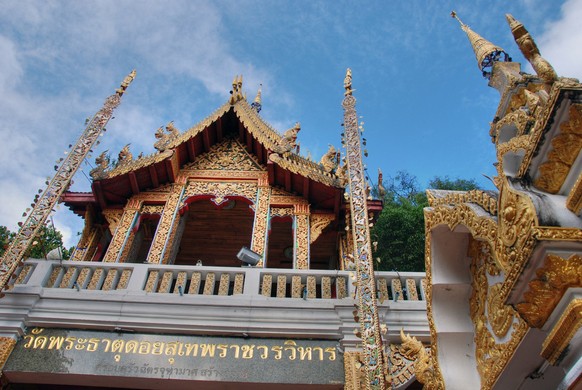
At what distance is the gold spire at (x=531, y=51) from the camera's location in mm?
2715

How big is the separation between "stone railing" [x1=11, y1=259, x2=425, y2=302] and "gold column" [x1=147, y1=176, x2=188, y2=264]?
1.02 meters

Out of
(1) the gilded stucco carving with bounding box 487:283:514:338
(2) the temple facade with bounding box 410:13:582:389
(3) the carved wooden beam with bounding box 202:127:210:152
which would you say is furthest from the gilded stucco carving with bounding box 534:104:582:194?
(3) the carved wooden beam with bounding box 202:127:210:152

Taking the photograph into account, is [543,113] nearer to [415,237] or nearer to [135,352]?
[135,352]

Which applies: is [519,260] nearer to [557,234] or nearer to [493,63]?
[557,234]

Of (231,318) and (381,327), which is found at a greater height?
(231,318)

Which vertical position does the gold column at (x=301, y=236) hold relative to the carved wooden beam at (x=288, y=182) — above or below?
below

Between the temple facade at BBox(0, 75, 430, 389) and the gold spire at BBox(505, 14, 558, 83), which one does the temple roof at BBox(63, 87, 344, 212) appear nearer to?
the temple facade at BBox(0, 75, 430, 389)

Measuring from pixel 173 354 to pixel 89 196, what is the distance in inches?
172

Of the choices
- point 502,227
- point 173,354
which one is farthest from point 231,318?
point 502,227

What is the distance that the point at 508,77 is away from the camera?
6777 mm

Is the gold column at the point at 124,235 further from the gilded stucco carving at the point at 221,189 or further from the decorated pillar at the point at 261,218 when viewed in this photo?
the decorated pillar at the point at 261,218

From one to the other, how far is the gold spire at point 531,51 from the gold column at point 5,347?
6868mm

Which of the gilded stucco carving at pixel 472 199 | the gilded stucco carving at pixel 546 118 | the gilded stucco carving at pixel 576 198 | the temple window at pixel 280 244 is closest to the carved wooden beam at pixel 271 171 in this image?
the temple window at pixel 280 244

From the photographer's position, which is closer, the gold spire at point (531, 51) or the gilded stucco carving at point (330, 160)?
the gold spire at point (531, 51)
